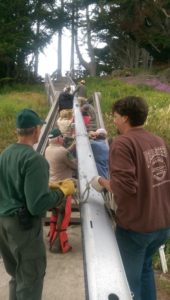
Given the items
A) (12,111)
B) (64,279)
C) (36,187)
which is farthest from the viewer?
(12,111)

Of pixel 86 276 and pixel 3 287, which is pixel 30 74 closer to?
pixel 3 287

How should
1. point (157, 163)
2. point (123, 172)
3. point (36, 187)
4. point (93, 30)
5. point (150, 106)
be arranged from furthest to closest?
1. point (93, 30)
2. point (150, 106)
3. point (36, 187)
4. point (157, 163)
5. point (123, 172)

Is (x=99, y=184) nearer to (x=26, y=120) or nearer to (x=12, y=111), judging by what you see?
(x=26, y=120)

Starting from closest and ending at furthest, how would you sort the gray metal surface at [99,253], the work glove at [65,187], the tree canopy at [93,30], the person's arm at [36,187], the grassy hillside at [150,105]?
1. the gray metal surface at [99,253]
2. the person's arm at [36,187]
3. the work glove at [65,187]
4. the grassy hillside at [150,105]
5. the tree canopy at [93,30]

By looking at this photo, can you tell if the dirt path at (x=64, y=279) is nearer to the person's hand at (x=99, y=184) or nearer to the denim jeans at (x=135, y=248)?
the denim jeans at (x=135, y=248)

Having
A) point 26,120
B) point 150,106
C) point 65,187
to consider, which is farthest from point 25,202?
point 150,106

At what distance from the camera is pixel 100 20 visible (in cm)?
4250

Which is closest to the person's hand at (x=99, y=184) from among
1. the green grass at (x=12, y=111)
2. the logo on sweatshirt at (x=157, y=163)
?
the logo on sweatshirt at (x=157, y=163)

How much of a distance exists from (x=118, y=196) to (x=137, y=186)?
0.45 ft

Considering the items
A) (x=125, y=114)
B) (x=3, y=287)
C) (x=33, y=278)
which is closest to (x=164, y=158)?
(x=125, y=114)

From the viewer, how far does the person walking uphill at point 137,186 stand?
299 centimetres

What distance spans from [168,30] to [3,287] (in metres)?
35.4

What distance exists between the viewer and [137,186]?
3.03m

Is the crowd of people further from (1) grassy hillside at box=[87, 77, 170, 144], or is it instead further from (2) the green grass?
(1) grassy hillside at box=[87, 77, 170, 144]
